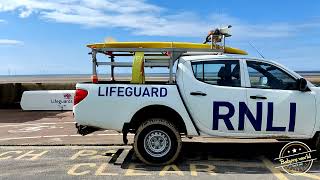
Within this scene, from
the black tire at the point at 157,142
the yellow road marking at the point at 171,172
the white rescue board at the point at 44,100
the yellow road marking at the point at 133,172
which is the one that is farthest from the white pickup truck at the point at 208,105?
the white rescue board at the point at 44,100

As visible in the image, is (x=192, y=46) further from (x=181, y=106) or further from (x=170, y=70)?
(x=181, y=106)

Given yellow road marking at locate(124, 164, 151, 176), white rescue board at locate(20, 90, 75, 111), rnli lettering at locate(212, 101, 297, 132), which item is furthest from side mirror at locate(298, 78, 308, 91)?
white rescue board at locate(20, 90, 75, 111)

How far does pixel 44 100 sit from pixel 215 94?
13411 mm

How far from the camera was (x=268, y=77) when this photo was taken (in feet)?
25.5

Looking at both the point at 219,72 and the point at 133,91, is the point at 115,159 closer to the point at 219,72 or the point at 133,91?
the point at 133,91

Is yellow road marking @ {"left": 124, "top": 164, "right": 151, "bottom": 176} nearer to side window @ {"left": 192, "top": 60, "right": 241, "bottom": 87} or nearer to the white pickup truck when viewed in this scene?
the white pickup truck

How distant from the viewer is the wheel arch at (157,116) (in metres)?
7.80

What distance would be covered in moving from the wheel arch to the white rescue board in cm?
1205

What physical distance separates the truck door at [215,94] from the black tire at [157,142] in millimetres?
485

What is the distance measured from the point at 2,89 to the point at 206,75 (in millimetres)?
14941

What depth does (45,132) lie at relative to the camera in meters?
12.4

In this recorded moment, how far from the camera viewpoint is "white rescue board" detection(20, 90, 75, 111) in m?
19.5

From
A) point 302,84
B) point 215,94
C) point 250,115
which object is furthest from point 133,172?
point 302,84

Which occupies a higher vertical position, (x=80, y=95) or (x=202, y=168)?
(x=80, y=95)
